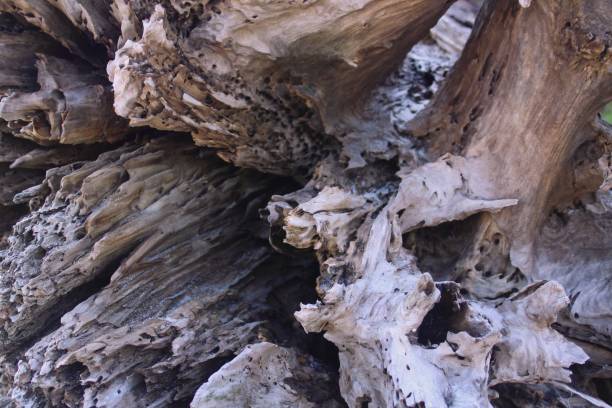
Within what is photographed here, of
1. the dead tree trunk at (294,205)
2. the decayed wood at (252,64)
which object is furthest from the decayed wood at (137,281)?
the decayed wood at (252,64)

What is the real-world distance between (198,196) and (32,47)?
762 mm

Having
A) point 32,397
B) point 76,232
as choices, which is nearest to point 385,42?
point 76,232

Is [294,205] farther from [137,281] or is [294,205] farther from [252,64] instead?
[137,281]

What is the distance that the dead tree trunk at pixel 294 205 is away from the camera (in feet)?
4.92

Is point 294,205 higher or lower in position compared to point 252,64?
lower

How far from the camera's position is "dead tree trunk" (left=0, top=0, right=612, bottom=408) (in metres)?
1.50

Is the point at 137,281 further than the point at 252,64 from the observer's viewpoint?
Yes

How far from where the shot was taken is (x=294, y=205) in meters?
1.68

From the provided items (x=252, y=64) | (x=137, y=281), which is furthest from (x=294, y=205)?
(x=137, y=281)

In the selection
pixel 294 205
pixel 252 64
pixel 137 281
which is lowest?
pixel 137 281

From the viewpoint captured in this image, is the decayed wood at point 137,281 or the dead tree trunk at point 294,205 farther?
the decayed wood at point 137,281

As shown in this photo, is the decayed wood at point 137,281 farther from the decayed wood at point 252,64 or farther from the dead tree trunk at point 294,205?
the decayed wood at point 252,64

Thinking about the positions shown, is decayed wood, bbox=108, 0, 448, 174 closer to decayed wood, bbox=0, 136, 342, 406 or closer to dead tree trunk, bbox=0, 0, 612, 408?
dead tree trunk, bbox=0, 0, 612, 408

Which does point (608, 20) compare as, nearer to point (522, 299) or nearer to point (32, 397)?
point (522, 299)
